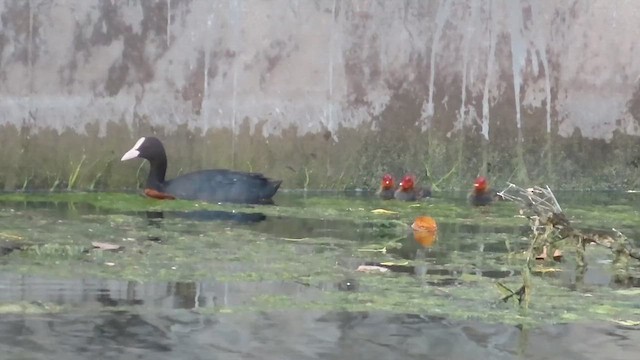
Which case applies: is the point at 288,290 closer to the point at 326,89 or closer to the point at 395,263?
the point at 395,263

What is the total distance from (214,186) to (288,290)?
4392 millimetres

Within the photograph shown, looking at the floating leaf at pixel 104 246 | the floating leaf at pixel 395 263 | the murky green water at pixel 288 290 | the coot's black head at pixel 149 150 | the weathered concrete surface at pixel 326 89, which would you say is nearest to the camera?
the murky green water at pixel 288 290

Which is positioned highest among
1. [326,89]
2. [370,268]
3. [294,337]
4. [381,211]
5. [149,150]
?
[326,89]

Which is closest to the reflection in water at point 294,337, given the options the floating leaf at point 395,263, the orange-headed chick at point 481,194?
the floating leaf at point 395,263

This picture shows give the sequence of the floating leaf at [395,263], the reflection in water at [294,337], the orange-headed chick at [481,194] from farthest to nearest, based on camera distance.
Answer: the orange-headed chick at [481,194]
the floating leaf at [395,263]
the reflection in water at [294,337]

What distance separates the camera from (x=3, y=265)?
6.34 m

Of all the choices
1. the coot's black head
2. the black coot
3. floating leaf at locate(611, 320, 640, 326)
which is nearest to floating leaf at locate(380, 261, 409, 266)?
floating leaf at locate(611, 320, 640, 326)

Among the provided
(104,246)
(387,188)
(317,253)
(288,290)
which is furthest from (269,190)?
(288,290)

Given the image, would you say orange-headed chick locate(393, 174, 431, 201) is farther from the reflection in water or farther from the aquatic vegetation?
the reflection in water

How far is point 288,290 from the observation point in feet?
19.2

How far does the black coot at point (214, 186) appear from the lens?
10141mm

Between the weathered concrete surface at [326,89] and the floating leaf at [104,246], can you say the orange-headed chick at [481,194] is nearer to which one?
the weathered concrete surface at [326,89]

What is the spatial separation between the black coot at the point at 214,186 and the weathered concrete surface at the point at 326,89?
2.43 feet

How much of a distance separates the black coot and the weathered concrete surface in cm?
74
